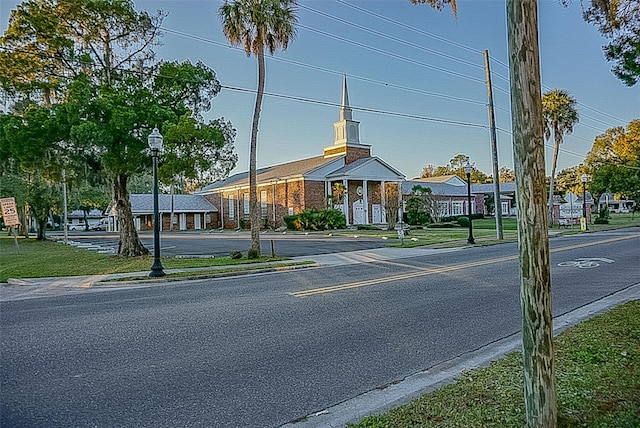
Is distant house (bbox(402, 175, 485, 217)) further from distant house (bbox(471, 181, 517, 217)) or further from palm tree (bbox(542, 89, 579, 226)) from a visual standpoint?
palm tree (bbox(542, 89, 579, 226))

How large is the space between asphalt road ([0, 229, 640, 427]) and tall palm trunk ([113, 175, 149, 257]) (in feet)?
31.0

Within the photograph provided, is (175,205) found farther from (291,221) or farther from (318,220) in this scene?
(318,220)

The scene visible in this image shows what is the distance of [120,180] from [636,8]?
18.4 meters

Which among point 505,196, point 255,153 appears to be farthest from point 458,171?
point 255,153

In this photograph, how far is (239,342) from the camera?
6219 mm

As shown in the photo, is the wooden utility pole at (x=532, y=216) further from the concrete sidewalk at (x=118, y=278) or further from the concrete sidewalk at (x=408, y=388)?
the concrete sidewalk at (x=118, y=278)

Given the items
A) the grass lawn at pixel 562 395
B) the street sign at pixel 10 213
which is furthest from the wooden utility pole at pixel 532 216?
the street sign at pixel 10 213

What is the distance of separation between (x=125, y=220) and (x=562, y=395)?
19.3 meters

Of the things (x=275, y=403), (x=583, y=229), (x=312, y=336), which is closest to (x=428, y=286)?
(x=312, y=336)

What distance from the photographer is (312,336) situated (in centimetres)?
643

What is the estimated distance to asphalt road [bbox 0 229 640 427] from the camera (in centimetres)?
423

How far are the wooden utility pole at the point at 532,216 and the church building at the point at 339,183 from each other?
3750 centimetres

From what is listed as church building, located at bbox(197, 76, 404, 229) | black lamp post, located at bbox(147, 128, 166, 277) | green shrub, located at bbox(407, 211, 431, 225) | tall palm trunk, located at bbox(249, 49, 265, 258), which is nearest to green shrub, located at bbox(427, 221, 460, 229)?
green shrub, located at bbox(407, 211, 431, 225)

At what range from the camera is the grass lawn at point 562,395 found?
3.42 meters
